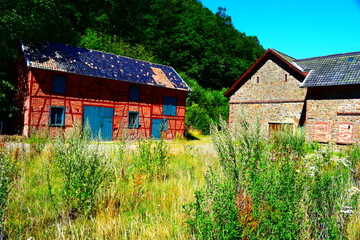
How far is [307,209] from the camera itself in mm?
2988

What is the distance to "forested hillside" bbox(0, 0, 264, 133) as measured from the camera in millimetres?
24766

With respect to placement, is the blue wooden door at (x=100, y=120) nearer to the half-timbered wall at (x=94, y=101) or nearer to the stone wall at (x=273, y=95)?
the half-timbered wall at (x=94, y=101)

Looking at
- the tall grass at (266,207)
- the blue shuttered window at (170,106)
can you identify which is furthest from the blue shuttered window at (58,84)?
the tall grass at (266,207)

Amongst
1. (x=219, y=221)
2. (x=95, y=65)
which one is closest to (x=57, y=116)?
(x=95, y=65)

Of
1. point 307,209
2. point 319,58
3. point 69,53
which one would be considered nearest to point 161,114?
point 69,53

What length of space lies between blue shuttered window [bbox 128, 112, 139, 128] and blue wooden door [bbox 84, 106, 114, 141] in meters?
1.42

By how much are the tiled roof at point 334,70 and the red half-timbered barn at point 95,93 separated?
30.4ft

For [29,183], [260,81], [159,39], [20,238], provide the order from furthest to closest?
[159,39] → [260,81] → [29,183] → [20,238]

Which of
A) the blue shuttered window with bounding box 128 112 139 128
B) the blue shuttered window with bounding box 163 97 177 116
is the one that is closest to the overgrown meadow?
the blue shuttered window with bounding box 128 112 139 128

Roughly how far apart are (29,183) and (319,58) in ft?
58.2

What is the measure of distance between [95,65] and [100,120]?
12.2 feet

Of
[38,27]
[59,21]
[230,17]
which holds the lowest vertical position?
[38,27]

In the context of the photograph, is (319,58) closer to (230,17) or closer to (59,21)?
(59,21)

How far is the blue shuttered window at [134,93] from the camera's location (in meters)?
17.7
